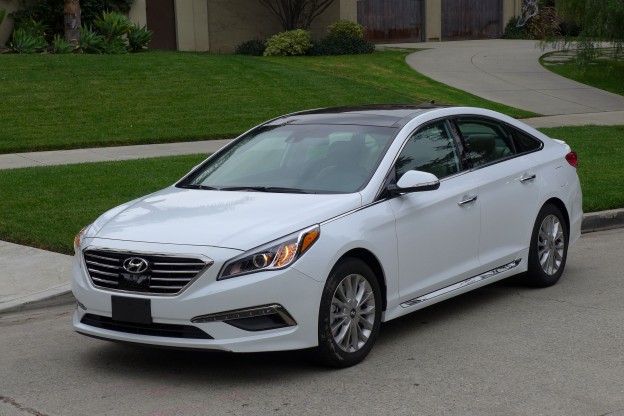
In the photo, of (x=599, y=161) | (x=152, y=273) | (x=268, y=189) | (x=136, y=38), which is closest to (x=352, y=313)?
(x=268, y=189)

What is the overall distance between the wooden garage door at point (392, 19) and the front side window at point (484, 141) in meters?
25.6

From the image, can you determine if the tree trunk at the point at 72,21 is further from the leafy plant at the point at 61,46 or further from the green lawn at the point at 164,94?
the green lawn at the point at 164,94

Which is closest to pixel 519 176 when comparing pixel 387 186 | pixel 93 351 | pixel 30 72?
pixel 387 186

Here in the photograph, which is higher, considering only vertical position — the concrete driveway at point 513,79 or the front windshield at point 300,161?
the front windshield at point 300,161

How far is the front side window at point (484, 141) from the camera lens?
791 centimetres

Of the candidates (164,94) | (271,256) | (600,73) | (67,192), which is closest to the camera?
(271,256)

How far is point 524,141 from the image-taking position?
8562 mm

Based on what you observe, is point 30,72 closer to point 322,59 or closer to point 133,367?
point 322,59

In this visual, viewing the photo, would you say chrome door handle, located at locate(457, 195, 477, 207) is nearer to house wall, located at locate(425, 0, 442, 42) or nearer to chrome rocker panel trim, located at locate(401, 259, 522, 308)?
chrome rocker panel trim, located at locate(401, 259, 522, 308)

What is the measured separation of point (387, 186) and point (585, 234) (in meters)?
4.69

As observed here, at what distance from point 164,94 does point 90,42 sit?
15.0 feet

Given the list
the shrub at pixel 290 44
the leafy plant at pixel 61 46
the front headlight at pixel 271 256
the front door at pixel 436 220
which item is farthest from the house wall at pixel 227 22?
the front headlight at pixel 271 256

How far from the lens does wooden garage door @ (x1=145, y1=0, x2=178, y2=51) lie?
30000mm

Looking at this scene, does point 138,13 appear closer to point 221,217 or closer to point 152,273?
point 221,217
